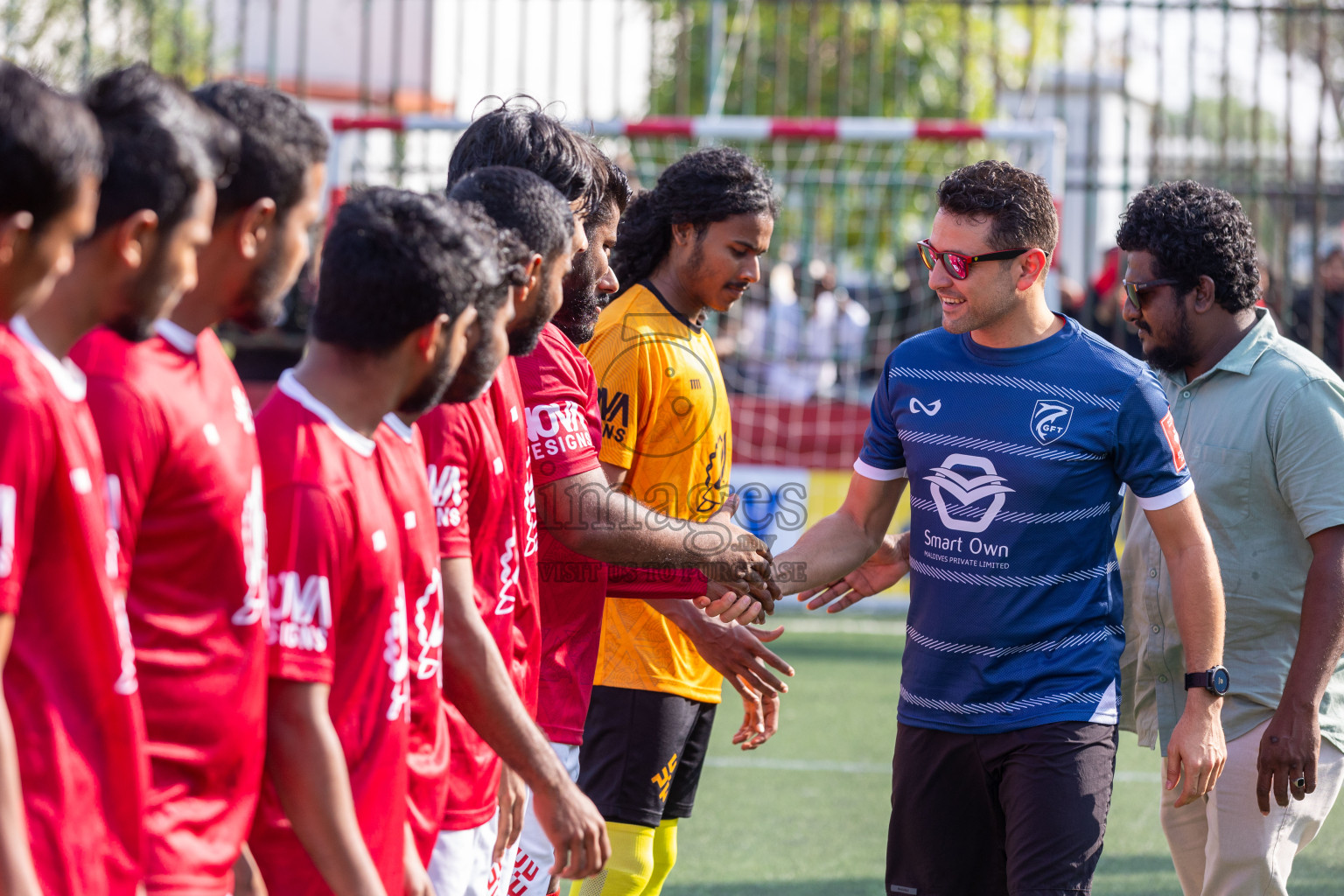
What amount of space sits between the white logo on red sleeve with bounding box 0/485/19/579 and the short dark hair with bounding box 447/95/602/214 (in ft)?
6.11

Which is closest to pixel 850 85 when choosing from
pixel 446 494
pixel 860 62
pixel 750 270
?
pixel 860 62

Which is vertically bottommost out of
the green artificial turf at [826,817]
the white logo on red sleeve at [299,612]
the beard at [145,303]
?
the green artificial turf at [826,817]

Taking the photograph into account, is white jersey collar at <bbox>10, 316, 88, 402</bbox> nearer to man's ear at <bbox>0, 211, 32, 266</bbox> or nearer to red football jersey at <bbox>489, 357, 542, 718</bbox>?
man's ear at <bbox>0, 211, 32, 266</bbox>

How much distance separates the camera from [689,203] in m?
4.24

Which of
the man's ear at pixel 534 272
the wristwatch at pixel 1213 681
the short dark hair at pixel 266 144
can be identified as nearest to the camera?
the short dark hair at pixel 266 144

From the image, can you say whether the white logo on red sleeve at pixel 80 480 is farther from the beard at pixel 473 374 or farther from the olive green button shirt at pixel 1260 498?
the olive green button shirt at pixel 1260 498

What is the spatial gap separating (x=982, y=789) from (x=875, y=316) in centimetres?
902

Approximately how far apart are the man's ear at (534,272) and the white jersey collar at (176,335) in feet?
2.84

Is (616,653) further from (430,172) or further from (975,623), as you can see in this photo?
(430,172)

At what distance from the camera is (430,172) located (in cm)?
1073

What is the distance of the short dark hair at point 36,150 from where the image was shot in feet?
5.11

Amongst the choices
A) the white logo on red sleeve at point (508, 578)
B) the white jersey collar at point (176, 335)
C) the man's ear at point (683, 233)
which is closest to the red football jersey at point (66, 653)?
the white jersey collar at point (176, 335)

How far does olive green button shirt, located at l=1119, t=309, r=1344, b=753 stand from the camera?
11.7 feet

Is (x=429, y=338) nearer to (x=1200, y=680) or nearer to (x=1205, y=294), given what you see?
(x=1200, y=680)
